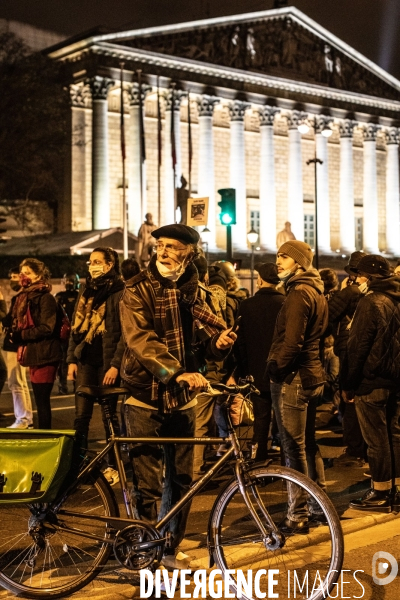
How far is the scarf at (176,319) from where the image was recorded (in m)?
5.51

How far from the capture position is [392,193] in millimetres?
62562

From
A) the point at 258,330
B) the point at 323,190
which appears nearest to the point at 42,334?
the point at 258,330

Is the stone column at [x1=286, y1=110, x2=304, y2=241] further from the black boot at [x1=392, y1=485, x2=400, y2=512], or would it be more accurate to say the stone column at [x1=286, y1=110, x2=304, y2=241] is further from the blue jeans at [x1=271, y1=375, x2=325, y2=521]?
the blue jeans at [x1=271, y1=375, x2=325, y2=521]

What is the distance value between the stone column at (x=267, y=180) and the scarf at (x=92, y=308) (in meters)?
45.1

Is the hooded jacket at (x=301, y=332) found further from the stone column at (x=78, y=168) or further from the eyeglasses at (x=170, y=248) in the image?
the stone column at (x=78, y=168)

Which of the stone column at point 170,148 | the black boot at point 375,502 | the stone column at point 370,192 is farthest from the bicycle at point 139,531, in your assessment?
the stone column at point 370,192

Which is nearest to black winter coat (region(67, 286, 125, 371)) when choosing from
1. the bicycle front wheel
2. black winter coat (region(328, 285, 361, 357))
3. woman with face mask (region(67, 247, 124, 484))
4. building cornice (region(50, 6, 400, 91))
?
woman with face mask (region(67, 247, 124, 484))

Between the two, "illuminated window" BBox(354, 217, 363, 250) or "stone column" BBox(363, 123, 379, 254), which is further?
"illuminated window" BBox(354, 217, 363, 250)

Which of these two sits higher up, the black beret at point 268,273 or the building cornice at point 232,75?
the building cornice at point 232,75

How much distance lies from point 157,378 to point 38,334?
4.11 metres

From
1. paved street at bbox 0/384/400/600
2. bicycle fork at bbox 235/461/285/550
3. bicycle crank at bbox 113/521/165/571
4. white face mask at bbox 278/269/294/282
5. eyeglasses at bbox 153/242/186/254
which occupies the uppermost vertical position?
eyeglasses at bbox 153/242/186/254

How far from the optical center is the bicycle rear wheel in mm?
5180

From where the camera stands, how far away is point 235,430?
5.35m

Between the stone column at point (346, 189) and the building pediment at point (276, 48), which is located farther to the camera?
the stone column at point (346, 189)
